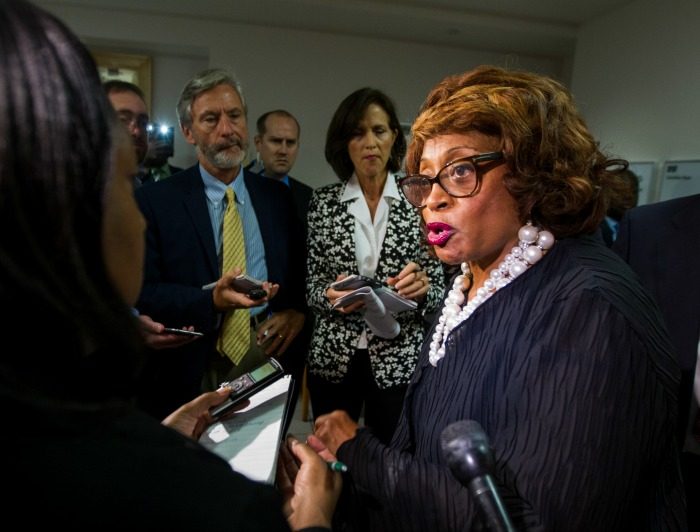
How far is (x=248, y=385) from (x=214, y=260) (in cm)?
76

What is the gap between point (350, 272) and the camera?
1.95 meters

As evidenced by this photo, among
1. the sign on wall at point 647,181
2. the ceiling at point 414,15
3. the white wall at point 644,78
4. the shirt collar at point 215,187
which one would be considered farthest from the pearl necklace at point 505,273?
the ceiling at point 414,15

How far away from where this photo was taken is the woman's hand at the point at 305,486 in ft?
2.52

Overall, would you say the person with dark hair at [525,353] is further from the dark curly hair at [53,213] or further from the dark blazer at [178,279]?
the dark blazer at [178,279]

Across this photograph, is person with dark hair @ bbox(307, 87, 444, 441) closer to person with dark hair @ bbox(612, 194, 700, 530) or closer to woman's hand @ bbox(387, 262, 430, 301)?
woman's hand @ bbox(387, 262, 430, 301)

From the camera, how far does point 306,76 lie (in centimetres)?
520

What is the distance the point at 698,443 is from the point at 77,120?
1632mm

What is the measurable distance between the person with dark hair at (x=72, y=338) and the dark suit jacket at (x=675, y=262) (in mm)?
1360

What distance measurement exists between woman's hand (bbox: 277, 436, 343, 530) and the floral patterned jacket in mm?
918

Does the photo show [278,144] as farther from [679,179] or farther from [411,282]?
[679,179]

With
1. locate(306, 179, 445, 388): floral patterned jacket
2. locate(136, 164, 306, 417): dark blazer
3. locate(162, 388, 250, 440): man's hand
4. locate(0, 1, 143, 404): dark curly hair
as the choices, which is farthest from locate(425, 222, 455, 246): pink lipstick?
locate(136, 164, 306, 417): dark blazer

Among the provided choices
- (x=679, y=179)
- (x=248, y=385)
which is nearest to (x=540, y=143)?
(x=248, y=385)

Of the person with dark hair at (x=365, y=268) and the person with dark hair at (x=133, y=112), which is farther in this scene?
the person with dark hair at (x=133, y=112)

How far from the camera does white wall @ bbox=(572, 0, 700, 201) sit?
3725 mm
